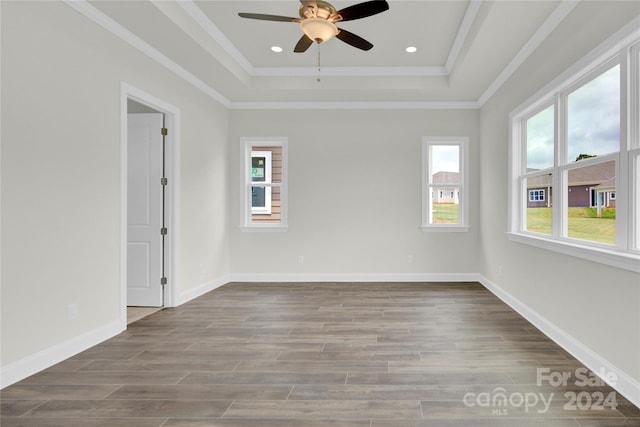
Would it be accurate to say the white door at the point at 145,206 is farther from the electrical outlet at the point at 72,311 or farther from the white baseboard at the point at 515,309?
the electrical outlet at the point at 72,311

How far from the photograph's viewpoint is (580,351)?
9.26 ft

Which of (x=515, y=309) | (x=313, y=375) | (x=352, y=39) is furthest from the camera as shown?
(x=515, y=309)

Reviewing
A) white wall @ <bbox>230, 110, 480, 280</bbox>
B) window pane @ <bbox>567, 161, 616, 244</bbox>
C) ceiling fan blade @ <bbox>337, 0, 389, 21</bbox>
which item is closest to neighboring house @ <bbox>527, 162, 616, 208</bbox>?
window pane @ <bbox>567, 161, 616, 244</bbox>

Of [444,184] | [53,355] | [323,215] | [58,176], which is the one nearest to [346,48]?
[323,215]

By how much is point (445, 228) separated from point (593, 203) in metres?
2.96

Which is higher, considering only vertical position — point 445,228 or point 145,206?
point 145,206

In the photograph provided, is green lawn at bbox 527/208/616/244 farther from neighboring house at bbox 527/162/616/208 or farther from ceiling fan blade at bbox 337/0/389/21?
ceiling fan blade at bbox 337/0/389/21

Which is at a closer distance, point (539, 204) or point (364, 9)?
point (364, 9)

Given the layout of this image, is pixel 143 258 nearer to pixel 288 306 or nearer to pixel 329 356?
pixel 288 306

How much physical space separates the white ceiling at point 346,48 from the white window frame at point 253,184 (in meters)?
0.58

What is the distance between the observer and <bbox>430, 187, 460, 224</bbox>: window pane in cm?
593

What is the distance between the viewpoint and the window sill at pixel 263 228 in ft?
19.5

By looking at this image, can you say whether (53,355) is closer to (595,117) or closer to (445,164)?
(595,117)

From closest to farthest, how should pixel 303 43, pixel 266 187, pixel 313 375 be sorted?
1. pixel 313 375
2. pixel 303 43
3. pixel 266 187
